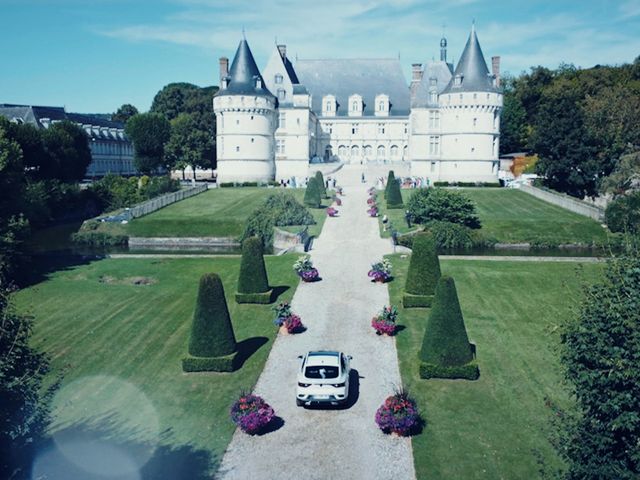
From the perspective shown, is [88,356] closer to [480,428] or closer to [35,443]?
[35,443]

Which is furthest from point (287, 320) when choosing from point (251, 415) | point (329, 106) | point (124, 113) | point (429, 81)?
point (124, 113)

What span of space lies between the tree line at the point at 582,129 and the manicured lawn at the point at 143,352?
34.6 metres

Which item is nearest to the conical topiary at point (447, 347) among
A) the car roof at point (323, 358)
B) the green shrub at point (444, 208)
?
the car roof at point (323, 358)

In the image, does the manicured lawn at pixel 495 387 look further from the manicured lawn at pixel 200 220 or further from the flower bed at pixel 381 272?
the manicured lawn at pixel 200 220

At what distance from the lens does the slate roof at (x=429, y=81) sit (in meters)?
65.1

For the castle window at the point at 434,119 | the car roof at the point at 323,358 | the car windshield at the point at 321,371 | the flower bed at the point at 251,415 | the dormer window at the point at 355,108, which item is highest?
the dormer window at the point at 355,108

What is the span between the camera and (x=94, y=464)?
12.6 meters

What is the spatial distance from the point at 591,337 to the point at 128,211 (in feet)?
132

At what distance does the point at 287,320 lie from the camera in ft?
67.0

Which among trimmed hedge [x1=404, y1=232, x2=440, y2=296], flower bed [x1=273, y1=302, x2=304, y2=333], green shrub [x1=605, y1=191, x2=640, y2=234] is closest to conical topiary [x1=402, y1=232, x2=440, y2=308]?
trimmed hedge [x1=404, y1=232, x2=440, y2=296]

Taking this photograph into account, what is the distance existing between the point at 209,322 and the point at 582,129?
46.3 meters

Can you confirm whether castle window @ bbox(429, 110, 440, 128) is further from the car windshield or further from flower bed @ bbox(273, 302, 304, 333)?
the car windshield

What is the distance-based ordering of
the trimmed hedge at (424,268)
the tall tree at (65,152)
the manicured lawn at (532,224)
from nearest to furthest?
the trimmed hedge at (424,268) → the manicured lawn at (532,224) → the tall tree at (65,152)

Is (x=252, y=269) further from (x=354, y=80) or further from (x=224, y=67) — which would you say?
(x=354, y=80)
